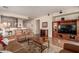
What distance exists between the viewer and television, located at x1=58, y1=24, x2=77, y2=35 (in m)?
1.58

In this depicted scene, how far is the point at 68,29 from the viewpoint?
1669 millimetres

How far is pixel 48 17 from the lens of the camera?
1.71 metres

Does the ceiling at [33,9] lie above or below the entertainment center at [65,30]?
above

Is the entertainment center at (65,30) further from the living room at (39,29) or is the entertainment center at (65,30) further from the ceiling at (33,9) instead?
the ceiling at (33,9)

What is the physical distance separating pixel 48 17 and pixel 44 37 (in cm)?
46

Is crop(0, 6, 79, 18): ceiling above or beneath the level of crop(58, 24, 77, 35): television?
above

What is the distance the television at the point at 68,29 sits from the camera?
1584 mm

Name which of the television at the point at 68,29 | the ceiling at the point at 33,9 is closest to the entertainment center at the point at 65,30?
the television at the point at 68,29

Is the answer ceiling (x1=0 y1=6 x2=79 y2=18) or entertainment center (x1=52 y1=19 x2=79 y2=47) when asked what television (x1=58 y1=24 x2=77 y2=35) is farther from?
ceiling (x1=0 y1=6 x2=79 y2=18)

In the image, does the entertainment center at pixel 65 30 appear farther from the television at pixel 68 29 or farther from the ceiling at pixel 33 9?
the ceiling at pixel 33 9

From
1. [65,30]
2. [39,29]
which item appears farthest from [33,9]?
[65,30]

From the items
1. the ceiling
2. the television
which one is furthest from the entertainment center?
the ceiling

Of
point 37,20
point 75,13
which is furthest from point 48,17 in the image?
point 75,13
